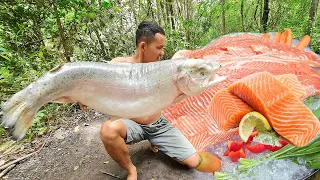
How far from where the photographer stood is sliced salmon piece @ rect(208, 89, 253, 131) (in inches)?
71.5

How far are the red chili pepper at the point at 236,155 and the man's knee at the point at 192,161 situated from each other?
322 millimetres

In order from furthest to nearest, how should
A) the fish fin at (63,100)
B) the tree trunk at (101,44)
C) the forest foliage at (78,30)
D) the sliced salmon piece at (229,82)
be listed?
1. the tree trunk at (101,44)
2. the forest foliage at (78,30)
3. the sliced salmon piece at (229,82)
4. the fish fin at (63,100)

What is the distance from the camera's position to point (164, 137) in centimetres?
255

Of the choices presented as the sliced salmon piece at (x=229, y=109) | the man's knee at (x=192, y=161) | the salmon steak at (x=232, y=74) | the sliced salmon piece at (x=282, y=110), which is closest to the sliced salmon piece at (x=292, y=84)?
the salmon steak at (x=232, y=74)

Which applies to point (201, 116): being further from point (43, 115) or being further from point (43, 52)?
point (43, 52)

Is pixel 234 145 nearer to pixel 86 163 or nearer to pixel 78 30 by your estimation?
pixel 86 163

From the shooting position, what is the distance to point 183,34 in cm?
566

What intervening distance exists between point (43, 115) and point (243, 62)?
2.77 meters

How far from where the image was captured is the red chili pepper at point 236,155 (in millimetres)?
2263

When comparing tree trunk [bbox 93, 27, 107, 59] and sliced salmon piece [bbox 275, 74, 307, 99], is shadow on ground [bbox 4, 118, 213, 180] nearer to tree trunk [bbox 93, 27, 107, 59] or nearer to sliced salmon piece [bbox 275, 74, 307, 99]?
sliced salmon piece [bbox 275, 74, 307, 99]

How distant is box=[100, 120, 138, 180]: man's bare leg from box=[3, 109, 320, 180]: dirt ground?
6.7 inches

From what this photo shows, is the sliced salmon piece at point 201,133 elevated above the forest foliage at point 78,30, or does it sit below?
below

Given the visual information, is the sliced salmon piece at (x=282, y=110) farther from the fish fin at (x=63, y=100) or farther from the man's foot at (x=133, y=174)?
the man's foot at (x=133, y=174)

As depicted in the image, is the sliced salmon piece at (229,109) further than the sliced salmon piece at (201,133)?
No
